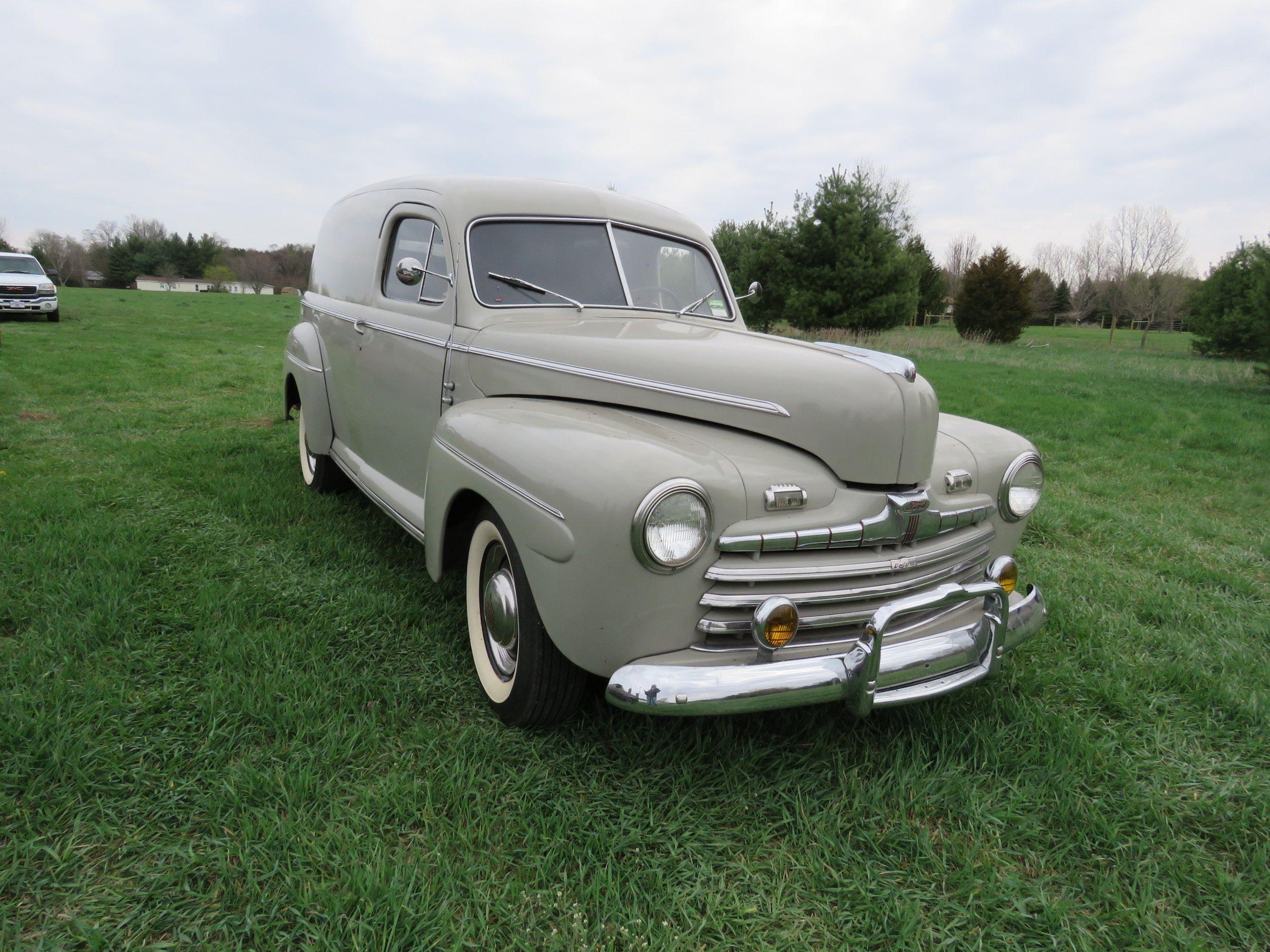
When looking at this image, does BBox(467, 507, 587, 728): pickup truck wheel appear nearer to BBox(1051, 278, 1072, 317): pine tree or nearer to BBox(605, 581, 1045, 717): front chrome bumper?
BBox(605, 581, 1045, 717): front chrome bumper

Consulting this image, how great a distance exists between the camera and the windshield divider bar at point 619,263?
124 inches

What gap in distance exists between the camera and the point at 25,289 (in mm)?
15141

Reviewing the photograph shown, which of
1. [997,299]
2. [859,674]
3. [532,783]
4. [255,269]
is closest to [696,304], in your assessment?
[859,674]

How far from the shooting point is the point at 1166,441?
24.8ft

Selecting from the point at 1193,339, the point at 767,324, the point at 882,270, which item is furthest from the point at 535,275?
the point at 1193,339

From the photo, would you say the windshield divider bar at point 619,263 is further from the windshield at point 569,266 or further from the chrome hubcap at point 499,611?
the chrome hubcap at point 499,611

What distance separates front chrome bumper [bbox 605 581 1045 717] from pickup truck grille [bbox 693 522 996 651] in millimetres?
89

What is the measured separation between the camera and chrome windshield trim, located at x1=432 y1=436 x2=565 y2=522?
6.36ft

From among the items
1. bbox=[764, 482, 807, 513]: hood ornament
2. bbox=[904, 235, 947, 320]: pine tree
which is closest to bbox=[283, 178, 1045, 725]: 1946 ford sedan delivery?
bbox=[764, 482, 807, 513]: hood ornament

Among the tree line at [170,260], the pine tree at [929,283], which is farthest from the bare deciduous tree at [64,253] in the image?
the pine tree at [929,283]

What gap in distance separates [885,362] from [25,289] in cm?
1877

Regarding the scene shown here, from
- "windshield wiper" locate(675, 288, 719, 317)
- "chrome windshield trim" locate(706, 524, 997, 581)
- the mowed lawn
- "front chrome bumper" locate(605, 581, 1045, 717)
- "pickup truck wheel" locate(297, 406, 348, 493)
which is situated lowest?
the mowed lawn

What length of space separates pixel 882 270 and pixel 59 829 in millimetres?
21111

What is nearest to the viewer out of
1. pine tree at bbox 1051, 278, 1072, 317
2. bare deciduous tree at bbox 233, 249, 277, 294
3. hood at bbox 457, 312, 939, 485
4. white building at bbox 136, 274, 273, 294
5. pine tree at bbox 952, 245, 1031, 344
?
hood at bbox 457, 312, 939, 485
